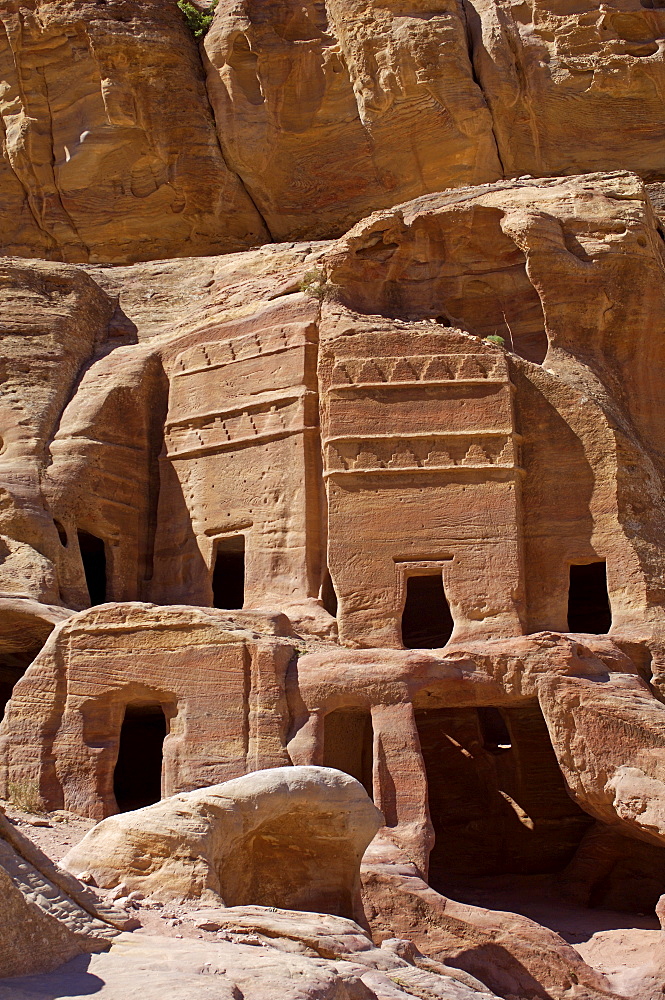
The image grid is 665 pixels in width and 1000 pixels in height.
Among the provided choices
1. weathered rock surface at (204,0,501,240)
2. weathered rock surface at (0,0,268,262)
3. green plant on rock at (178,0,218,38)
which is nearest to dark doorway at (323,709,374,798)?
weathered rock surface at (204,0,501,240)

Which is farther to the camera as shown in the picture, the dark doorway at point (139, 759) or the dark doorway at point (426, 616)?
the dark doorway at point (426, 616)

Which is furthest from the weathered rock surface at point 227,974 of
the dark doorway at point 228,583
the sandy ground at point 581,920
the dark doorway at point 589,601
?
the dark doorway at point 228,583

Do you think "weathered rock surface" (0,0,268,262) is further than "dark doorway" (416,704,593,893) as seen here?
Yes

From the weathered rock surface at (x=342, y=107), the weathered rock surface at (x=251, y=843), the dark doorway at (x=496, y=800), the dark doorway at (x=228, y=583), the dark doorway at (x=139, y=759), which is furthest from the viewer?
the weathered rock surface at (x=342, y=107)

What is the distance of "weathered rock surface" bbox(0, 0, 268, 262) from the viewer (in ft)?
107

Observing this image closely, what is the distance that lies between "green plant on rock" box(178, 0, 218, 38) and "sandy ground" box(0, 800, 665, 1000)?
2294 cm

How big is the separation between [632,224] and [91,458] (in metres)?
11.3

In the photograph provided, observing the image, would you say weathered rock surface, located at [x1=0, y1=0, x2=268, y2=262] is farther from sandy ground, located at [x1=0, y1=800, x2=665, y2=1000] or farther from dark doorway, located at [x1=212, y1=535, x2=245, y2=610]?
sandy ground, located at [x1=0, y1=800, x2=665, y2=1000]

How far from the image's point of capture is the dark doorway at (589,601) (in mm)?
24953

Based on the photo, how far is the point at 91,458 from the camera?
2425 cm

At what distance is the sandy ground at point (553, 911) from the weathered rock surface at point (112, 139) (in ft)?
62.3


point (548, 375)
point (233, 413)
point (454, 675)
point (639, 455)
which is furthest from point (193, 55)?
point (454, 675)

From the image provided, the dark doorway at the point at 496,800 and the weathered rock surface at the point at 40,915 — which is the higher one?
the weathered rock surface at the point at 40,915

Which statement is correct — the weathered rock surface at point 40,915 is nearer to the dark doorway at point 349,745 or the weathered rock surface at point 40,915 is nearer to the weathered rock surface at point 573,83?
the dark doorway at point 349,745
